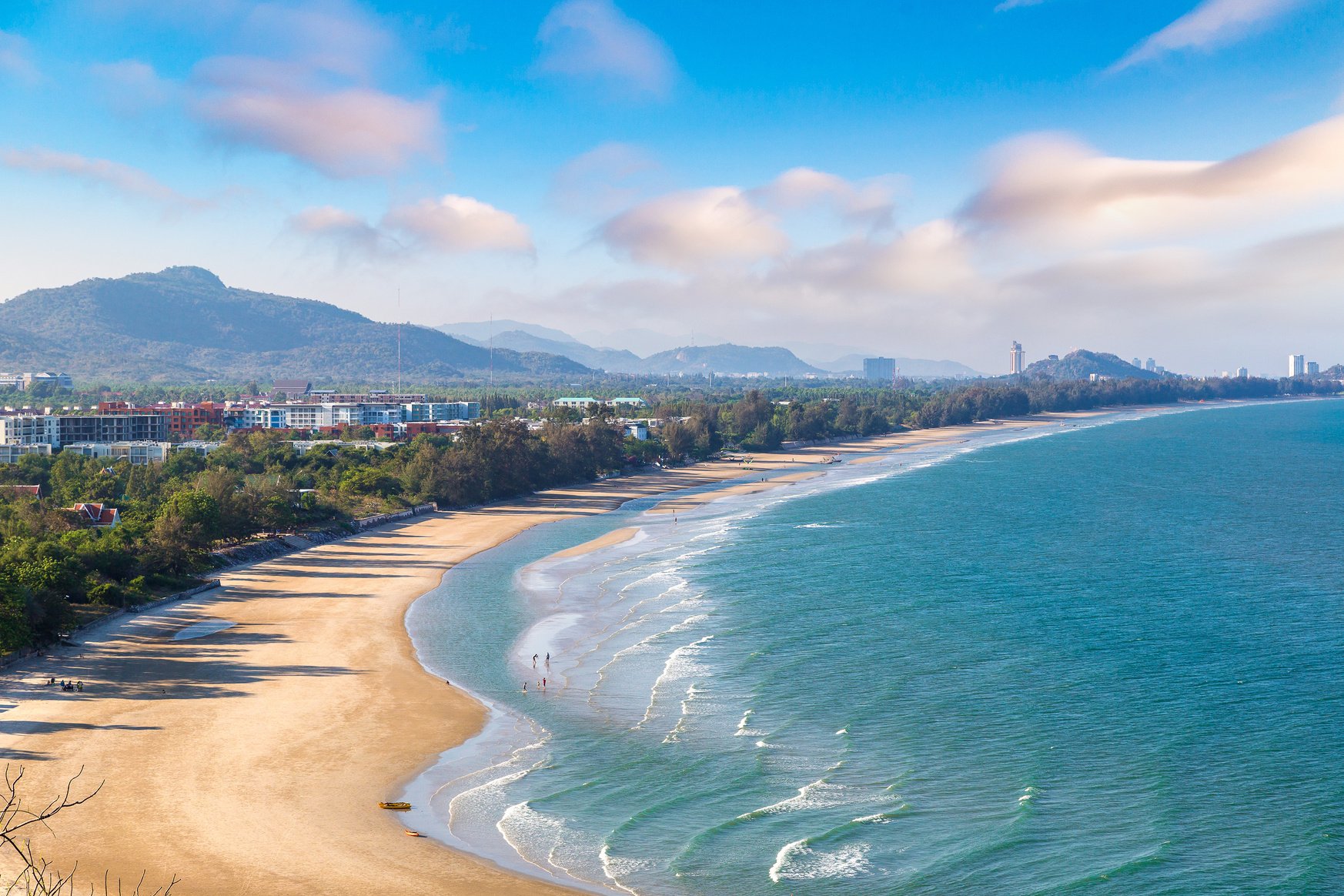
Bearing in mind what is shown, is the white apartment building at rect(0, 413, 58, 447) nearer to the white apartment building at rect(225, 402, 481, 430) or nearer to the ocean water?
the white apartment building at rect(225, 402, 481, 430)

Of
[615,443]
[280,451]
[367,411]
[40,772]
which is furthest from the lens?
[367,411]

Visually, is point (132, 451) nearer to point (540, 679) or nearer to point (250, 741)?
point (540, 679)

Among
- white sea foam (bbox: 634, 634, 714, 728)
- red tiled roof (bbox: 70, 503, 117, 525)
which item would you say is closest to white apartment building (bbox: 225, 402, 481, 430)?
red tiled roof (bbox: 70, 503, 117, 525)

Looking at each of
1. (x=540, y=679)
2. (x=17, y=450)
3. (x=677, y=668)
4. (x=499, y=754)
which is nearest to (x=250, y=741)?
(x=499, y=754)

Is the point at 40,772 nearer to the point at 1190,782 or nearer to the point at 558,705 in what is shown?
the point at 558,705

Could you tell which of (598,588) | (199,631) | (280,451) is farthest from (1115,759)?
(280,451)

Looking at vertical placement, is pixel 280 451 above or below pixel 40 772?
above
